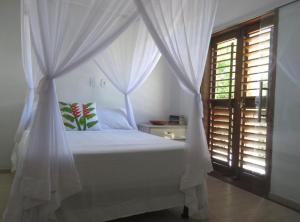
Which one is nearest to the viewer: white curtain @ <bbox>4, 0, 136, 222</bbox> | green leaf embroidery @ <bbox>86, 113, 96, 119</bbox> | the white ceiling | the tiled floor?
white curtain @ <bbox>4, 0, 136, 222</bbox>

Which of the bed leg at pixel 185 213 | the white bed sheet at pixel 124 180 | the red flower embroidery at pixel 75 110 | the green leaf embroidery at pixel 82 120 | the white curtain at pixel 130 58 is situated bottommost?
the bed leg at pixel 185 213

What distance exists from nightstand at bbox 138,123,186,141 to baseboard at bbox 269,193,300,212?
1.53 m

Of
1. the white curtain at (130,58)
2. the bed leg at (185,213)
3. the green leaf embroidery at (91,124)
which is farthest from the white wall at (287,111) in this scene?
the green leaf embroidery at (91,124)

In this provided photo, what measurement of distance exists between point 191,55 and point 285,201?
1788 mm

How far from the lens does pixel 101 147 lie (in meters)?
2.21

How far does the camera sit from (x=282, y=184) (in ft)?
9.06

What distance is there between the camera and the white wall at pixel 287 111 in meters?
2.62

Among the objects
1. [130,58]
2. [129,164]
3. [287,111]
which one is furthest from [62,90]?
[287,111]

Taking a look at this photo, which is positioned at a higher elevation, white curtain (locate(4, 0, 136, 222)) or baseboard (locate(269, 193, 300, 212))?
white curtain (locate(4, 0, 136, 222))

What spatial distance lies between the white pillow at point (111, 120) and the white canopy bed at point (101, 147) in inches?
52.7

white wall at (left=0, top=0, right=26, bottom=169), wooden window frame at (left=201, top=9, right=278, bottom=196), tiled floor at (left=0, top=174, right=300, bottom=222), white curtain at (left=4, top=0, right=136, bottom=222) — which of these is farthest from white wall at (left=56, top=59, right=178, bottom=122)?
white curtain at (left=4, top=0, right=136, bottom=222)

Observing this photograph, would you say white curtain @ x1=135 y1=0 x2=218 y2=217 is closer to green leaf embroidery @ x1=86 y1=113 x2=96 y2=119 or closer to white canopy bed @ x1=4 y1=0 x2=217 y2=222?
white canopy bed @ x1=4 y1=0 x2=217 y2=222

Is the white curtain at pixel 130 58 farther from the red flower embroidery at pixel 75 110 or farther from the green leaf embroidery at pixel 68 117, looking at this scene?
the green leaf embroidery at pixel 68 117

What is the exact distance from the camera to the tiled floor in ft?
7.73
